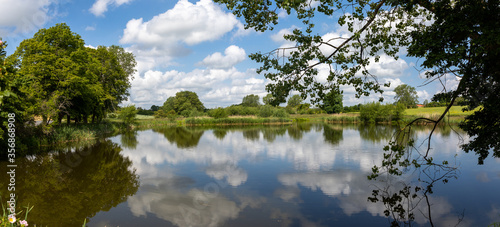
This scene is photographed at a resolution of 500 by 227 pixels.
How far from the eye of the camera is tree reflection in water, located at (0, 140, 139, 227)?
21.8 feet

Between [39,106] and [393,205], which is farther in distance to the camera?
[39,106]

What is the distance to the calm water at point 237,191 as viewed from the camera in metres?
6.30

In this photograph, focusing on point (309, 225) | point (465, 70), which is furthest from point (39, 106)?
point (465, 70)

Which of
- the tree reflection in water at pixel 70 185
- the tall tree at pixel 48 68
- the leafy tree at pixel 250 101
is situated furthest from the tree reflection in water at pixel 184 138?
the leafy tree at pixel 250 101

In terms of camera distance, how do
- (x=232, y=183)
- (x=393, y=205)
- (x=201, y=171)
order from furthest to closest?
(x=201, y=171) → (x=232, y=183) → (x=393, y=205)

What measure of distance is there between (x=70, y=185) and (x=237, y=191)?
5.72 metres

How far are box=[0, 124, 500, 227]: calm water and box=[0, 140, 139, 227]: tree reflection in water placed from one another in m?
0.03

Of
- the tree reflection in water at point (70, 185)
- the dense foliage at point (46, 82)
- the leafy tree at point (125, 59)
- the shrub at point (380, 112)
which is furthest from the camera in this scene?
the shrub at point (380, 112)

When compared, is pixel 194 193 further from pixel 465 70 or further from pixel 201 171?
pixel 465 70

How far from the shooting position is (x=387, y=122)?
4747cm

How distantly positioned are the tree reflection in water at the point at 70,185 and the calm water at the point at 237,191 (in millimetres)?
26

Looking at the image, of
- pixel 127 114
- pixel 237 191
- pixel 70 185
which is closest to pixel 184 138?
pixel 70 185

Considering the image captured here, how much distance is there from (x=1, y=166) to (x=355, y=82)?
1494 cm

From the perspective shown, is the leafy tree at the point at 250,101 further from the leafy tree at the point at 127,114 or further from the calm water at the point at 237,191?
the calm water at the point at 237,191
